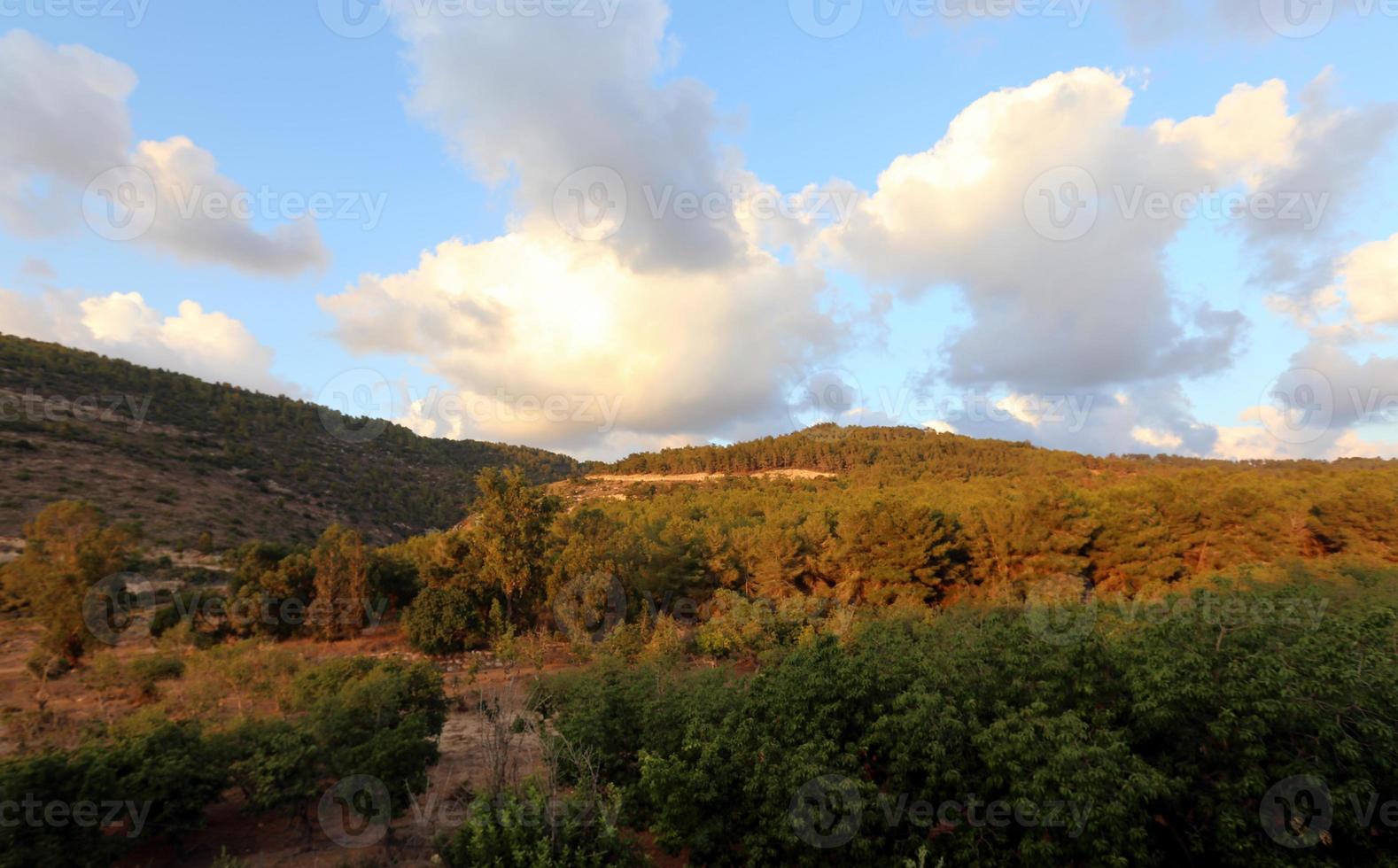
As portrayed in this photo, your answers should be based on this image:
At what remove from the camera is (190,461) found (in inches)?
1991

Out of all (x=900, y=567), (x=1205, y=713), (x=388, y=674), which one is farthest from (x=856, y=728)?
(x=900, y=567)

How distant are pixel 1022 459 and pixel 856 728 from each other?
9086 cm

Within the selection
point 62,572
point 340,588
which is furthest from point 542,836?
point 340,588

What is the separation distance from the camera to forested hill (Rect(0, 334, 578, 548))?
4016 cm

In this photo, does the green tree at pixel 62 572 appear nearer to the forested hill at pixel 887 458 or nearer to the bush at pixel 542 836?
the bush at pixel 542 836

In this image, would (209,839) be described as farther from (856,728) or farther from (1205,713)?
(1205,713)

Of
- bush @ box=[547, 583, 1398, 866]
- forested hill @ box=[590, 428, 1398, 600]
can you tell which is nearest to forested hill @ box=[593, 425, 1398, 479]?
forested hill @ box=[590, 428, 1398, 600]

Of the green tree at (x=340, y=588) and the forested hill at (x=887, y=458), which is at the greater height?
the forested hill at (x=887, y=458)

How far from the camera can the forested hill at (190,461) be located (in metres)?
40.2

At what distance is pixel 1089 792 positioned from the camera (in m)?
9.02

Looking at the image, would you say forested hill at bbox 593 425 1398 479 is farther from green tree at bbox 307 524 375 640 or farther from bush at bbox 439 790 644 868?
bush at bbox 439 790 644 868

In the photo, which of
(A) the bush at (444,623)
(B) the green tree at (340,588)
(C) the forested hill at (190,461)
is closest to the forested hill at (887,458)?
(C) the forested hill at (190,461)

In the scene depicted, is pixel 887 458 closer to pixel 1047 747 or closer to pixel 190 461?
pixel 190 461

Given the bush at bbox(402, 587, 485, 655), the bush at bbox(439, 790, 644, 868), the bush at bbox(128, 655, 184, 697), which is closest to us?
the bush at bbox(439, 790, 644, 868)
